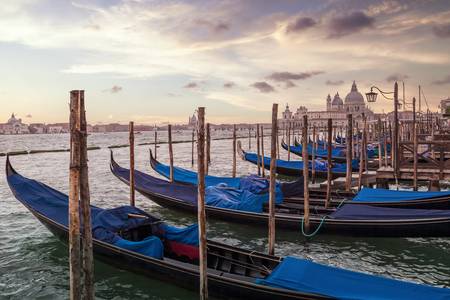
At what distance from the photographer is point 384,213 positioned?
24.5 feet

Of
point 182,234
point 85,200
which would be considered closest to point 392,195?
point 182,234

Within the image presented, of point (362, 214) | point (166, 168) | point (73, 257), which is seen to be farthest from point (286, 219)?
point (166, 168)

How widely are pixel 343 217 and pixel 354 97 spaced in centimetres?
12219

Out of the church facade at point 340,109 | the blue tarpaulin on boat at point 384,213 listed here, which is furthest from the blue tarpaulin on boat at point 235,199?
the church facade at point 340,109

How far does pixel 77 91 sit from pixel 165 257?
3.30m

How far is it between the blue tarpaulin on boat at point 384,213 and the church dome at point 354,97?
120228 mm

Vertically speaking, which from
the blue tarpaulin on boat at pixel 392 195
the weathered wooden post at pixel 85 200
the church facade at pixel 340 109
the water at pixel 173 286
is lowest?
the water at pixel 173 286

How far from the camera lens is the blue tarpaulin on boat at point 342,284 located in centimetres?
389

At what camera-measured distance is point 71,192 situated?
3814mm

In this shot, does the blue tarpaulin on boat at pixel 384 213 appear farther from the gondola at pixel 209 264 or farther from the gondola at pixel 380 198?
the gondola at pixel 209 264

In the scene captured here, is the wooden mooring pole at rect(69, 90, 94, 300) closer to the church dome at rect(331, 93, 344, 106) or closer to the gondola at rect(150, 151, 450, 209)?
the gondola at rect(150, 151, 450, 209)

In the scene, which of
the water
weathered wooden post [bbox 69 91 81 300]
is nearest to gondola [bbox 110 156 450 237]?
the water

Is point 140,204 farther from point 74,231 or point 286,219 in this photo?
point 74,231

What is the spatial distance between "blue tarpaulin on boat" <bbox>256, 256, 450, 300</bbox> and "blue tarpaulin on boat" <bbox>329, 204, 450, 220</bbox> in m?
3.40
